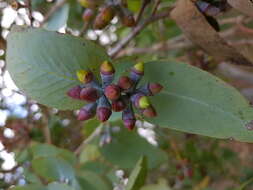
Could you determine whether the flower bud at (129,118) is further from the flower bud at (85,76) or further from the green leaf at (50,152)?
the green leaf at (50,152)

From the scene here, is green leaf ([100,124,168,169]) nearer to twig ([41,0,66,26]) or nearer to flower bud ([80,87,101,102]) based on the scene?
twig ([41,0,66,26])

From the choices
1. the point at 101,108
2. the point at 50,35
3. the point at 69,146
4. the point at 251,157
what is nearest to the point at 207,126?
the point at 101,108

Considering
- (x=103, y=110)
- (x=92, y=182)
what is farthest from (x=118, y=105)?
(x=92, y=182)

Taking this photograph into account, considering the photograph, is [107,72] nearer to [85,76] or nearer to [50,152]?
[85,76]

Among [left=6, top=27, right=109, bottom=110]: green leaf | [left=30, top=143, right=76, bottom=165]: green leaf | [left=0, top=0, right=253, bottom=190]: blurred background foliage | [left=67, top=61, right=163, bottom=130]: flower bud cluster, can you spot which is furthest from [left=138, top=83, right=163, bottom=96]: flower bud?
[left=30, top=143, right=76, bottom=165]: green leaf

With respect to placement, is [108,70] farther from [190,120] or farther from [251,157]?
[251,157]

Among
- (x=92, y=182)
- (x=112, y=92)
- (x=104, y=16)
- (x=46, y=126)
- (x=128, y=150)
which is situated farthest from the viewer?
(x=46, y=126)
